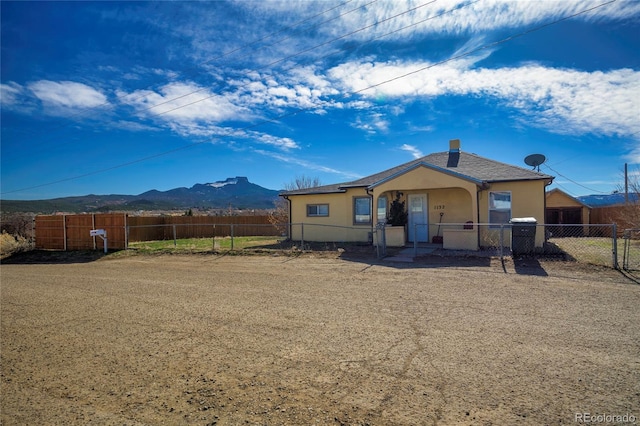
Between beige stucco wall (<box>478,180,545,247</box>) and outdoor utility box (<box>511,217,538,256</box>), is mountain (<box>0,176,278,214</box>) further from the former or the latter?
outdoor utility box (<box>511,217,538,256</box>)

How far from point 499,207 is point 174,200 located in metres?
84.0

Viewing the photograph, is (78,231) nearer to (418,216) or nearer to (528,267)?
(418,216)

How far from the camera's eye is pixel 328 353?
4324 millimetres

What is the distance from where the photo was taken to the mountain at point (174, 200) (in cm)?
5447

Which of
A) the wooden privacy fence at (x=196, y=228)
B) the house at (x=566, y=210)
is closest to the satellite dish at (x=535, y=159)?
the house at (x=566, y=210)

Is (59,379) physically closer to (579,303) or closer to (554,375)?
(554,375)

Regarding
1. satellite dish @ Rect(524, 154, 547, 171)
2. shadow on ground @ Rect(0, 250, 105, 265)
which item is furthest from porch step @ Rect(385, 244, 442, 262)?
shadow on ground @ Rect(0, 250, 105, 265)

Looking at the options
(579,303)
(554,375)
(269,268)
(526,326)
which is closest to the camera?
(554,375)

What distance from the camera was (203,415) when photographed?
3.12 metres

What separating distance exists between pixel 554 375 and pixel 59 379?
5.10m

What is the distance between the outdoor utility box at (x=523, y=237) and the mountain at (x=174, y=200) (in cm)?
3433

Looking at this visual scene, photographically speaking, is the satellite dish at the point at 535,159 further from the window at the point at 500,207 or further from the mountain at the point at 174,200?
the mountain at the point at 174,200

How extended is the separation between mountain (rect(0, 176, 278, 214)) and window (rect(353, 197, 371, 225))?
26993 millimetres

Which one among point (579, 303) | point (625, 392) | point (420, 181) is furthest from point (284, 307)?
point (420, 181)
